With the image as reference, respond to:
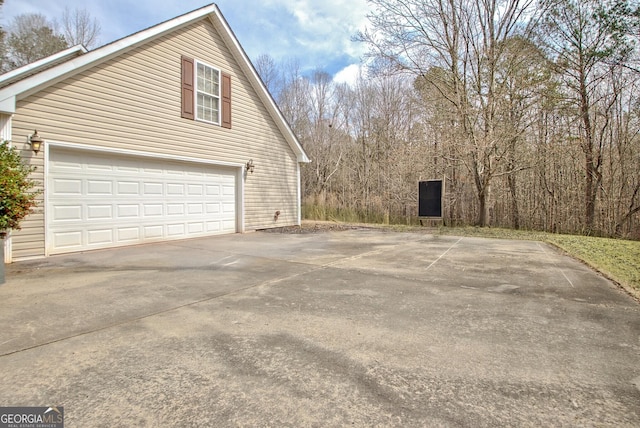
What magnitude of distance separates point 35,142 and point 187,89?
12.3 feet

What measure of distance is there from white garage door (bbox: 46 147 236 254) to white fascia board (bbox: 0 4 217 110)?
1137 mm

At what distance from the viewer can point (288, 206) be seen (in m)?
12.3

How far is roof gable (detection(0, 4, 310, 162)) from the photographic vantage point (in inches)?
228

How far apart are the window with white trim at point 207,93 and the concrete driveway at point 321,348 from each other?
562cm

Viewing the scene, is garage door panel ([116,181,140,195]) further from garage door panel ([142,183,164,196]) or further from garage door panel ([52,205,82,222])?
garage door panel ([52,205,82,222])

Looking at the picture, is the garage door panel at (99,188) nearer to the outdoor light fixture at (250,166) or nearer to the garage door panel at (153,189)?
the garage door panel at (153,189)

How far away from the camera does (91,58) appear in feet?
22.1

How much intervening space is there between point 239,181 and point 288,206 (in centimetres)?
245

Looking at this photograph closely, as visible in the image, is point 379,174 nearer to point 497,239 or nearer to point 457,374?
point 497,239

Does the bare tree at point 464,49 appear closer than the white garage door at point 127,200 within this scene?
No

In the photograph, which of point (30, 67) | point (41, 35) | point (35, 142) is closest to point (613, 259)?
point (35, 142)

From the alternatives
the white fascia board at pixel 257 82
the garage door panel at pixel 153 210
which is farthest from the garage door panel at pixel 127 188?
the white fascia board at pixel 257 82

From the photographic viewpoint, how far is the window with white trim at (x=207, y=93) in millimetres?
9172

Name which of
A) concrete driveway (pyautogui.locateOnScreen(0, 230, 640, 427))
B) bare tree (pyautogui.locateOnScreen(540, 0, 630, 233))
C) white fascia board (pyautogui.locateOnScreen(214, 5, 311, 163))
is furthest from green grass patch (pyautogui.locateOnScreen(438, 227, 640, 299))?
white fascia board (pyautogui.locateOnScreen(214, 5, 311, 163))
